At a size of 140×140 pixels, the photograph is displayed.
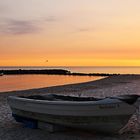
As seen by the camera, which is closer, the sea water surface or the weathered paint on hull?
the weathered paint on hull

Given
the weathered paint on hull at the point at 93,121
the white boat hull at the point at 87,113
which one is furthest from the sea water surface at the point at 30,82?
the weathered paint on hull at the point at 93,121

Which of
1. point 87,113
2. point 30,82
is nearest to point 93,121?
point 87,113

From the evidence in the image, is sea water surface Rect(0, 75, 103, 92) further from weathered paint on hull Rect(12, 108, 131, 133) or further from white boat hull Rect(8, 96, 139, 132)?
weathered paint on hull Rect(12, 108, 131, 133)

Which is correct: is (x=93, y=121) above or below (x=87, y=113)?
below

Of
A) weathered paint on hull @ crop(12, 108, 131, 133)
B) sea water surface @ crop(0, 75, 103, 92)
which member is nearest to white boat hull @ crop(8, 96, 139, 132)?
weathered paint on hull @ crop(12, 108, 131, 133)

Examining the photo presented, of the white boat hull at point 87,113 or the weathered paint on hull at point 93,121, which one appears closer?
the white boat hull at point 87,113

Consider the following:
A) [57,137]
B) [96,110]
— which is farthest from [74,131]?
[96,110]

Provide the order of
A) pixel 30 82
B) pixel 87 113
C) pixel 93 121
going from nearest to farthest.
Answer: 1. pixel 87 113
2. pixel 93 121
3. pixel 30 82

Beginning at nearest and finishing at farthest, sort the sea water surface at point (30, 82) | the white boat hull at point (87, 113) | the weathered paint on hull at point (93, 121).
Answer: the white boat hull at point (87, 113) < the weathered paint on hull at point (93, 121) < the sea water surface at point (30, 82)

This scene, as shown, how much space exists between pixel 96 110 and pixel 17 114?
3.97 m

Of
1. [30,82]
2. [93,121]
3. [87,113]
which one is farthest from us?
A: [30,82]

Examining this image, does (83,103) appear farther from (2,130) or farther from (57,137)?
(2,130)

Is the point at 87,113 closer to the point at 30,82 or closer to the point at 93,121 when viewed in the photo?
the point at 93,121

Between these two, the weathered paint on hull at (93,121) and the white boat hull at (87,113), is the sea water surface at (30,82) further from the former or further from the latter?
the weathered paint on hull at (93,121)
